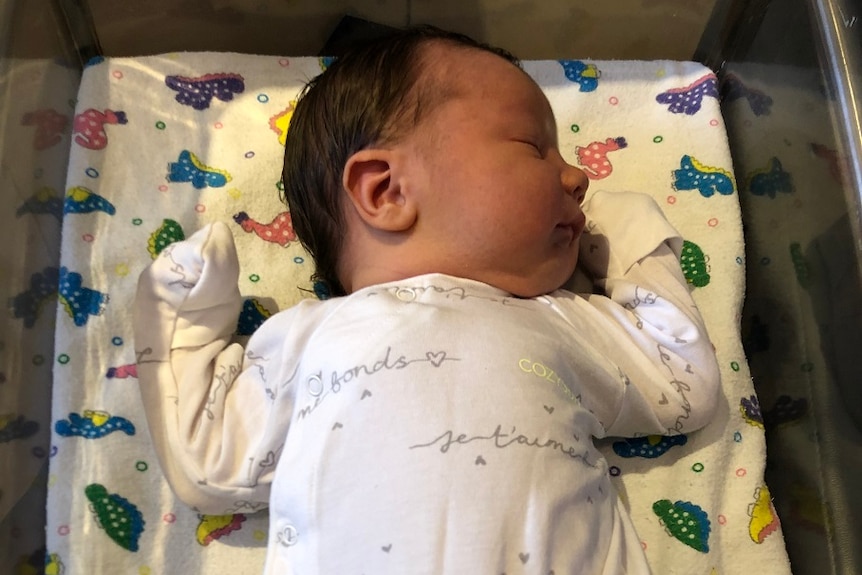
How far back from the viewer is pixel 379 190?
0.90 m

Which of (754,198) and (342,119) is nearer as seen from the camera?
(342,119)

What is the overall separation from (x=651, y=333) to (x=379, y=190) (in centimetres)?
36

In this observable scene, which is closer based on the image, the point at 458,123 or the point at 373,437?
the point at 373,437

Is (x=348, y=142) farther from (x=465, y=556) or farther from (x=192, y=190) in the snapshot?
(x=465, y=556)

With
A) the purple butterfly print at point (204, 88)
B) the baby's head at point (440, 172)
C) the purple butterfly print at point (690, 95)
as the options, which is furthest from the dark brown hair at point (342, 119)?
the purple butterfly print at point (690, 95)

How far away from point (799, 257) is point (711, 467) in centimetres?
30

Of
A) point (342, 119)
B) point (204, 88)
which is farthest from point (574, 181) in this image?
point (204, 88)

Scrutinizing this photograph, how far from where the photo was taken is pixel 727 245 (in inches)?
44.4

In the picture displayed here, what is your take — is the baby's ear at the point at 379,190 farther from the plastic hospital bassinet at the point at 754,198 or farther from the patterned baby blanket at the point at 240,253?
the plastic hospital bassinet at the point at 754,198

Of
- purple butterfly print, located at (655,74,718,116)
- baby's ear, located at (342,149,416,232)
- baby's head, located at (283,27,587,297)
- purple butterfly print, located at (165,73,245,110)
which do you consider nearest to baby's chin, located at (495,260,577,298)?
baby's head, located at (283,27,587,297)

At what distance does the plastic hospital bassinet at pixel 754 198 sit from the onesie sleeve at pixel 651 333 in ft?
0.44

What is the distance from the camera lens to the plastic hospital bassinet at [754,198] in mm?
937

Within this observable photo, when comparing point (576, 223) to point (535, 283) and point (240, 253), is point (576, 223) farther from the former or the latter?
point (240, 253)

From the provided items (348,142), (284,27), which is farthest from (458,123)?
(284,27)
